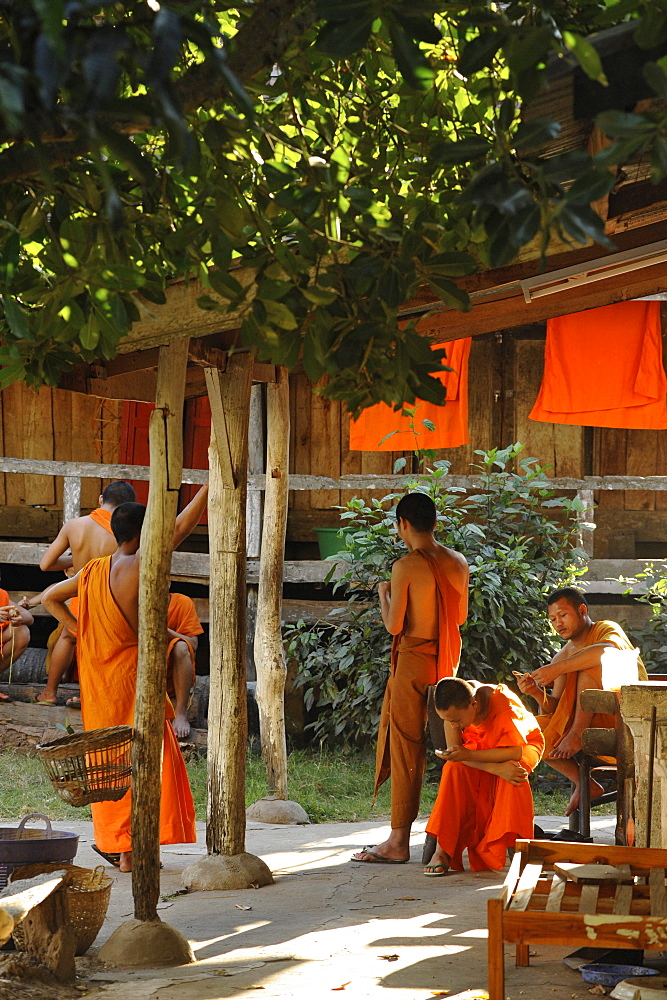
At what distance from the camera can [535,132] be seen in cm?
176

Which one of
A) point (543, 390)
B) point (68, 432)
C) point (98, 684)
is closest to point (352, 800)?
point (98, 684)

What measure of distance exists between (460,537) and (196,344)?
411 cm

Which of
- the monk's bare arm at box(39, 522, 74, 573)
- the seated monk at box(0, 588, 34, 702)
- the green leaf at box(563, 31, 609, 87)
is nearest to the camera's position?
the green leaf at box(563, 31, 609, 87)

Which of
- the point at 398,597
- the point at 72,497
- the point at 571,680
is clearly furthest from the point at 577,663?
the point at 72,497

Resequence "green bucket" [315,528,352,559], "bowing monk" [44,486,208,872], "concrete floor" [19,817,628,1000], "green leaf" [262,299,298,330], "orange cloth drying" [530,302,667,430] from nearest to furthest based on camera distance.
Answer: "green leaf" [262,299,298,330] < "concrete floor" [19,817,628,1000] < "bowing monk" [44,486,208,872] < "orange cloth drying" [530,302,667,430] < "green bucket" [315,528,352,559]

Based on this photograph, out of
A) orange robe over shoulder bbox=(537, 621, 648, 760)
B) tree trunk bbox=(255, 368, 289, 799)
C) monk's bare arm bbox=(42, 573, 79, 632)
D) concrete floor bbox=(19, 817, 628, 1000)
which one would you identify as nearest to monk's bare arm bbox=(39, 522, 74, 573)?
monk's bare arm bbox=(42, 573, 79, 632)

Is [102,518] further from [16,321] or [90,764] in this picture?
[16,321]

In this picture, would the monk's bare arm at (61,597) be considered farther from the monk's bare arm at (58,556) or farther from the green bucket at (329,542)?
the green bucket at (329,542)

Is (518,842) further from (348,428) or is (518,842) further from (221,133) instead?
(348,428)

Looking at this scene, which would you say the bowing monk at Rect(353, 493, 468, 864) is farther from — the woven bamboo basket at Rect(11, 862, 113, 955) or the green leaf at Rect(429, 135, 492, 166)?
the green leaf at Rect(429, 135, 492, 166)

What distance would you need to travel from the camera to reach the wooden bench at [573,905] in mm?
2963

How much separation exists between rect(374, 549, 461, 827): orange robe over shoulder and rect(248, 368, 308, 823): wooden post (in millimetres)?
1342

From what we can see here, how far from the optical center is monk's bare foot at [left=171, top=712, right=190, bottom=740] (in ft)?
27.2

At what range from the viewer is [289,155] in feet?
9.99
